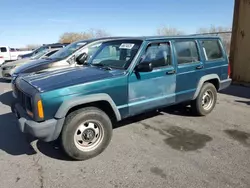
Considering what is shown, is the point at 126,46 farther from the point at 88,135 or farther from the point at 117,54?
the point at 88,135

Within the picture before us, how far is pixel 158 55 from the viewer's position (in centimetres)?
419

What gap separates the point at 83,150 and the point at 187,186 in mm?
1527

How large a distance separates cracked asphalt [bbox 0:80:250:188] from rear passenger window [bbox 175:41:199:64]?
130 centimetres

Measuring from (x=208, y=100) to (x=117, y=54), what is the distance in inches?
97.7

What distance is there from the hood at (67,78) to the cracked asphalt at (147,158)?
1.11 meters

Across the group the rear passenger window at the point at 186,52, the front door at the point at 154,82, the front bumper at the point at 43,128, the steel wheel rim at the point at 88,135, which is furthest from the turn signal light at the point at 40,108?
the rear passenger window at the point at 186,52

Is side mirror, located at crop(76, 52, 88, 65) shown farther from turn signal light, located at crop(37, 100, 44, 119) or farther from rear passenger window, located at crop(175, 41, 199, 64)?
turn signal light, located at crop(37, 100, 44, 119)

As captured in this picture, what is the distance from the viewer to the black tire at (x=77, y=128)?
321 centimetres

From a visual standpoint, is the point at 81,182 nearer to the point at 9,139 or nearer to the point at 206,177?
the point at 206,177

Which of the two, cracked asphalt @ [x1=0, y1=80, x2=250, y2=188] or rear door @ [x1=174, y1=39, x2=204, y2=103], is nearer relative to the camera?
cracked asphalt @ [x1=0, y1=80, x2=250, y2=188]

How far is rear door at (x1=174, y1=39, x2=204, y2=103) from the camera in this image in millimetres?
4445

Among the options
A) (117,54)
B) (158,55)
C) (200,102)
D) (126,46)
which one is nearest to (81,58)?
(117,54)

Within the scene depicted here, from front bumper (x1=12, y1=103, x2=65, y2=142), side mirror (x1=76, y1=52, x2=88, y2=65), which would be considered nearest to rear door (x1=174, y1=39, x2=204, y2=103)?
front bumper (x1=12, y1=103, x2=65, y2=142)

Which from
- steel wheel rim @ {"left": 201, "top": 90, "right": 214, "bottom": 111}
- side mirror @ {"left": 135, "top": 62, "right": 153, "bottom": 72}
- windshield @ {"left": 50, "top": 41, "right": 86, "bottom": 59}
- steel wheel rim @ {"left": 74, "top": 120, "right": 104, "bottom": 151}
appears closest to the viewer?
steel wheel rim @ {"left": 74, "top": 120, "right": 104, "bottom": 151}
